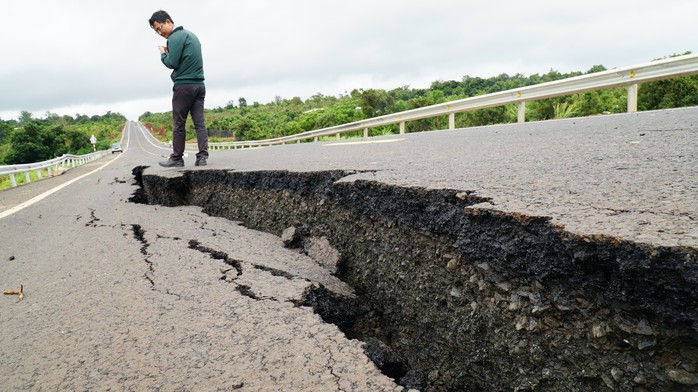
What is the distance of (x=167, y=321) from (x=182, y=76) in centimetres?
459

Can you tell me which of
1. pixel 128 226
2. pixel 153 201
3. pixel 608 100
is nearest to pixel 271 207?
pixel 128 226

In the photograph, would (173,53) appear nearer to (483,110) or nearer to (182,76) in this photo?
A: (182,76)

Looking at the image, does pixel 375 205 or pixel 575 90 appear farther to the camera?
pixel 575 90

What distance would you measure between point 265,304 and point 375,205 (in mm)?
922

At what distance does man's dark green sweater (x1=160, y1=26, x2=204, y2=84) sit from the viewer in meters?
5.28

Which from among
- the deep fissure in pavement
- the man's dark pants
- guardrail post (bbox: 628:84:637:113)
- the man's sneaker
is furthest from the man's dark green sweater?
guardrail post (bbox: 628:84:637:113)

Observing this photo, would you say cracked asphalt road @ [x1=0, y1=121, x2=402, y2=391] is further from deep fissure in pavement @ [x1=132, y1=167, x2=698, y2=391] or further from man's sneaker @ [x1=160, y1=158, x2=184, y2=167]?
man's sneaker @ [x1=160, y1=158, x2=184, y2=167]

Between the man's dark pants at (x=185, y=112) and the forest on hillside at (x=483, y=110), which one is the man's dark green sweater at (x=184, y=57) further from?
the forest on hillside at (x=483, y=110)

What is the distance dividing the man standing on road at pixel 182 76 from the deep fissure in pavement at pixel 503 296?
12.0 feet

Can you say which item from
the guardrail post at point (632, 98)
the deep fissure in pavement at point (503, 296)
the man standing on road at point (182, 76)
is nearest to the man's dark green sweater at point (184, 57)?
the man standing on road at point (182, 76)

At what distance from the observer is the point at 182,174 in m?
4.89

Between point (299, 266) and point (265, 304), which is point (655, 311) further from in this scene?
point (299, 266)

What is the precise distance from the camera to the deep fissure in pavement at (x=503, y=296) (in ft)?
3.59

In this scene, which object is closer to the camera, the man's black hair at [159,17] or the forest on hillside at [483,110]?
the man's black hair at [159,17]
